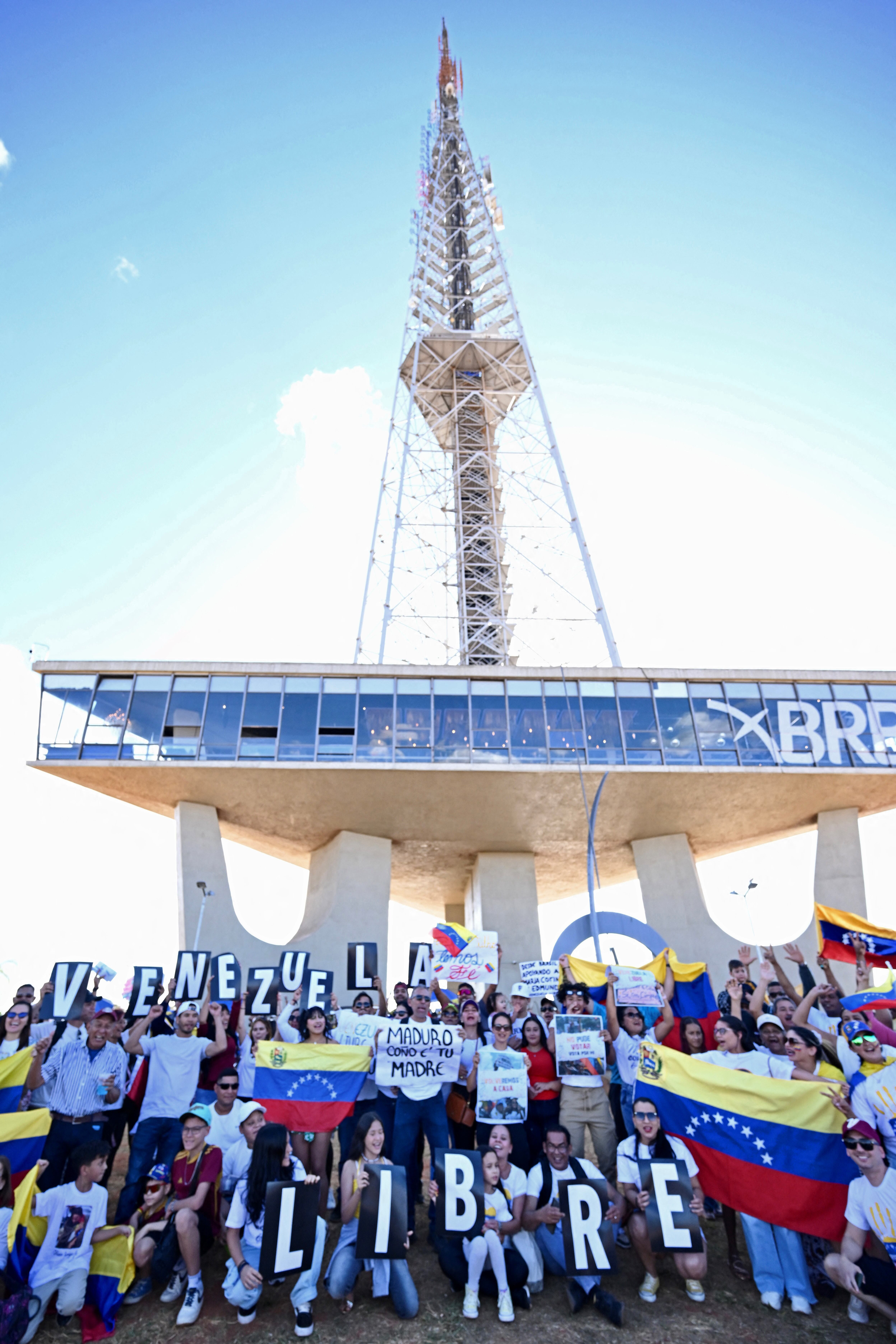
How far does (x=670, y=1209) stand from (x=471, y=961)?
1231 cm

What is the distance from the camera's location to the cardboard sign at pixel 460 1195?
6.54 meters

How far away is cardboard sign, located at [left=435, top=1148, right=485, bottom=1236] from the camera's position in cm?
654

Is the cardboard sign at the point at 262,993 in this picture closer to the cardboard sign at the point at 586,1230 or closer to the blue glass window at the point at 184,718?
the cardboard sign at the point at 586,1230

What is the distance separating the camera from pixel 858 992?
412 inches

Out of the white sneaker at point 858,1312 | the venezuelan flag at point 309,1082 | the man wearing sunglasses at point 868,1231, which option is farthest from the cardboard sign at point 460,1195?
the white sneaker at point 858,1312

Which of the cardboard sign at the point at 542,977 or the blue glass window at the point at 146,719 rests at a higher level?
the blue glass window at the point at 146,719

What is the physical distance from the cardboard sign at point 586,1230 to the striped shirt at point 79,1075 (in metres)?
4.75

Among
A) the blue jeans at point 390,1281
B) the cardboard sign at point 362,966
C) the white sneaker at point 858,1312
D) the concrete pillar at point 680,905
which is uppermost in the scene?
the concrete pillar at point 680,905

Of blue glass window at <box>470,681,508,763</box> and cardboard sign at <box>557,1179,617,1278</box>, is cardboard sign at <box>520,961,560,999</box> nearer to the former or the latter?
cardboard sign at <box>557,1179,617,1278</box>

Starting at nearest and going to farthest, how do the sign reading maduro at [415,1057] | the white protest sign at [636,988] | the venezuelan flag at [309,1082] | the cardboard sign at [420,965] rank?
the sign reading maduro at [415,1057] < the venezuelan flag at [309,1082] < the white protest sign at [636,988] < the cardboard sign at [420,965]

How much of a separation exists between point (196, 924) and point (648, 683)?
61.3 ft

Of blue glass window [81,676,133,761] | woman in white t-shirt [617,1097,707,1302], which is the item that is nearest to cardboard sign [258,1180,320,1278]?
woman in white t-shirt [617,1097,707,1302]

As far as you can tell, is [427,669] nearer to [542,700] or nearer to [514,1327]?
[542,700]

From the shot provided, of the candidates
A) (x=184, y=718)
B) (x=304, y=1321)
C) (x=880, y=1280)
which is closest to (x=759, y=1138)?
(x=880, y=1280)
